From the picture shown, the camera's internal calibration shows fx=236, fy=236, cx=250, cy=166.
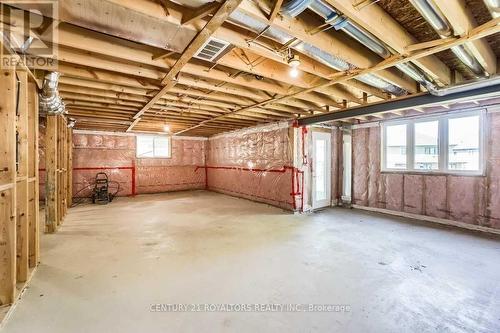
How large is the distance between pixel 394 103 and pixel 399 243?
208 centimetres

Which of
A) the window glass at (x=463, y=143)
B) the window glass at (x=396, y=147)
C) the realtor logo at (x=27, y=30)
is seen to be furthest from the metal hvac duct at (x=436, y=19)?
the window glass at (x=396, y=147)

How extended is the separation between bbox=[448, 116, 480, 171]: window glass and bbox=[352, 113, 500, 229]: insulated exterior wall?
175 millimetres

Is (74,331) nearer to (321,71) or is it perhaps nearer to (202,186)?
(321,71)

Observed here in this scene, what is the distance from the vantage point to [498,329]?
1.74 m

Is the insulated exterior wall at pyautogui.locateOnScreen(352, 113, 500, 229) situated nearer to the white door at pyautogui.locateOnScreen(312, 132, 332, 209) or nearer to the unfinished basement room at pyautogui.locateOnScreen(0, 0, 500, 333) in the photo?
the unfinished basement room at pyautogui.locateOnScreen(0, 0, 500, 333)

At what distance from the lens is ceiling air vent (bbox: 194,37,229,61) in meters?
2.03

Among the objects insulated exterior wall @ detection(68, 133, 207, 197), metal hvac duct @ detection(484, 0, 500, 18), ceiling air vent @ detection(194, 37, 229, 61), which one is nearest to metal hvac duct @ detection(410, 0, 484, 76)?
metal hvac duct @ detection(484, 0, 500, 18)

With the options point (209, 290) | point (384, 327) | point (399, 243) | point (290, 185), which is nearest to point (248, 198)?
point (290, 185)

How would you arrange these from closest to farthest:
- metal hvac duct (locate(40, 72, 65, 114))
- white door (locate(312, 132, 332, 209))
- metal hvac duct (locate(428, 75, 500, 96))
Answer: metal hvac duct (locate(428, 75, 500, 96)) → metal hvac duct (locate(40, 72, 65, 114)) → white door (locate(312, 132, 332, 209))

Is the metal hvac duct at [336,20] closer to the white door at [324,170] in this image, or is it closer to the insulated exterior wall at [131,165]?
the white door at [324,170]

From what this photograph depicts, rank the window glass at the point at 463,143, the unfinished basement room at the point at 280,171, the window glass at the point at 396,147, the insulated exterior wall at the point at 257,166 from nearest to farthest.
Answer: the unfinished basement room at the point at 280,171 → the window glass at the point at 463,143 → the window glass at the point at 396,147 → the insulated exterior wall at the point at 257,166

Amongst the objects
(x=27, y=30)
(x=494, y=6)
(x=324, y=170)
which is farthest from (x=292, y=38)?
(x=324, y=170)

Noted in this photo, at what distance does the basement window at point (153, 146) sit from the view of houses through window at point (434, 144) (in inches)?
280

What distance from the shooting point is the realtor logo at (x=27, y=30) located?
162 cm
